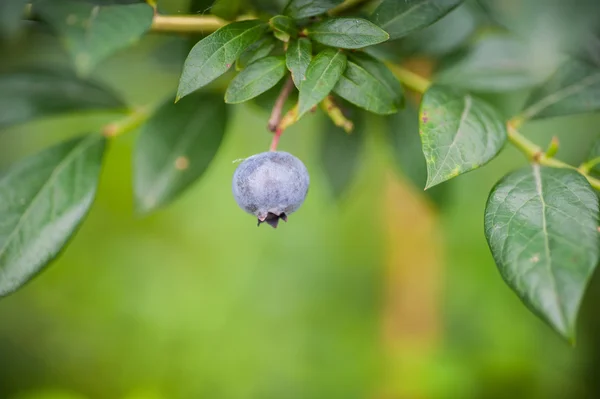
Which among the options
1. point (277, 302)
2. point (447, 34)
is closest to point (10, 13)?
point (447, 34)

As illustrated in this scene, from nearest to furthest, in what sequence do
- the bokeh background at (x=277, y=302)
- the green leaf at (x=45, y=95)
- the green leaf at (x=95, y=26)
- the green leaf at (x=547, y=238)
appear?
1. the green leaf at (x=547, y=238)
2. the green leaf at (x=95, y=26)
3. the green leaf at (x=45, y=95)
4. the bokeh background at (x=277, y=302)

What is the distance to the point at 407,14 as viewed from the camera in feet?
2.23

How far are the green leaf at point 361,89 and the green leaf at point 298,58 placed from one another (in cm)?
5

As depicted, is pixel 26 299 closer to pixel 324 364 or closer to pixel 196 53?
pixel 324 364

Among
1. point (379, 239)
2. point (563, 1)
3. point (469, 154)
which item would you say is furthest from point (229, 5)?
point (379, 239)

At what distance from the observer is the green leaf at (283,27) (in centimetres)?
59

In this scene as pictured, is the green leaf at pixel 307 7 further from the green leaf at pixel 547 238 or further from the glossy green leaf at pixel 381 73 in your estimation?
the green leaf at pixel 547 238

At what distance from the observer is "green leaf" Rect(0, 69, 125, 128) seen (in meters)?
0.95

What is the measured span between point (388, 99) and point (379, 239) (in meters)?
2.33

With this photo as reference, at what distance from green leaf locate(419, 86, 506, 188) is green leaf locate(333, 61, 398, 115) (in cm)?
5

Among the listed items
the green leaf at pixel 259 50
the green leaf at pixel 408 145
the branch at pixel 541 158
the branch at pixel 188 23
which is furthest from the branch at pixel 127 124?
the branch at pixel 541 158

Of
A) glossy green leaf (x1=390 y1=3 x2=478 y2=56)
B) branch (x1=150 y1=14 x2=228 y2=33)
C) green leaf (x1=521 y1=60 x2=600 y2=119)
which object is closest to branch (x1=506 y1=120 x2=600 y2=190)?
green leaf (x1=521 y1=60 x2=600 y2=119)

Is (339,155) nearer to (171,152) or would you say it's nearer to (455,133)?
(171,152)

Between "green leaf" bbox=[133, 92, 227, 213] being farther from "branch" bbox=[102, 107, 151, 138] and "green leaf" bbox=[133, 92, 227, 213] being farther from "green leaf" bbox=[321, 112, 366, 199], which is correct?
"green leaf" bbox=[321, 112, 366, 199]
